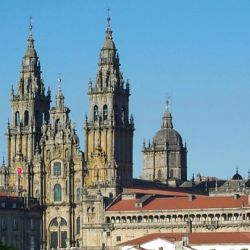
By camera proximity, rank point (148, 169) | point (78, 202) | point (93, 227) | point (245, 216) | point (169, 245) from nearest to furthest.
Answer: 1. point (169, 245)
2. point (245, 216)
3. point (93, 227)
4. point (78, 202)
5. point (148, 169)

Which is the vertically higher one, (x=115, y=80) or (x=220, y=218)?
(x=115, y=80)

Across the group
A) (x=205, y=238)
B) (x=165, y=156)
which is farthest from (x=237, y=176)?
(x=205, y=238)

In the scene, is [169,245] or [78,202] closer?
[169,245]

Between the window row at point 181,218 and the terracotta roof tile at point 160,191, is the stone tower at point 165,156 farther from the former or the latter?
the window row at point 181,218

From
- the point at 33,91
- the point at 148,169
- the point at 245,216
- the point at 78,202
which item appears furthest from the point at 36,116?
the point at 245,216

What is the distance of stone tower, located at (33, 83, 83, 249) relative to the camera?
143250 mm

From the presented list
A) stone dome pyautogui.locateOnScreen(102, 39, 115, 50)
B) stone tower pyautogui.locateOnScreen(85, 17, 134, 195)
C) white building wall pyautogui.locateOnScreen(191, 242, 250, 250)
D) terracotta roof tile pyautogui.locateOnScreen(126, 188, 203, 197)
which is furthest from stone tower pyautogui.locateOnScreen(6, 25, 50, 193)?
white building wall pyautogui.locateOnScreen(191, 242, 250, 250)

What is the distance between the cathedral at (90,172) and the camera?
133 metres

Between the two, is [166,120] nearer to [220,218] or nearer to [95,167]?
[95,167]

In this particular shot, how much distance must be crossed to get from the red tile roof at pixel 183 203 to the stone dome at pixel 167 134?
3352cm

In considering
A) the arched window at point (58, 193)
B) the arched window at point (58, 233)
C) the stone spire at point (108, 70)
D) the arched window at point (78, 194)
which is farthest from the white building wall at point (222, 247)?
the stone spire at point (108, 70)

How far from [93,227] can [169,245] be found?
877 inches

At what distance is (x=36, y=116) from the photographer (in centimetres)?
15088

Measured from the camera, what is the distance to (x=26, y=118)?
15062 cm
